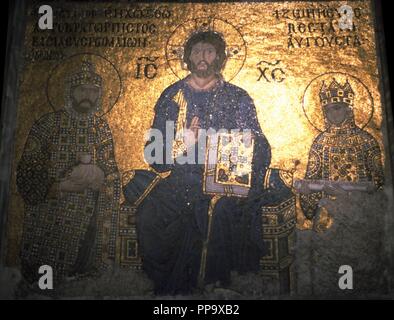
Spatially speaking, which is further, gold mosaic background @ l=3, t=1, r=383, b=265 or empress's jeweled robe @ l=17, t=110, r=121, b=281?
gold mosaic background @ l=3, t=1, r=383, b=265

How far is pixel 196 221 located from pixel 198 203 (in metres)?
0.18

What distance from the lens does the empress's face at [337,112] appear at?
190 inches

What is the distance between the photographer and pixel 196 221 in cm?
454

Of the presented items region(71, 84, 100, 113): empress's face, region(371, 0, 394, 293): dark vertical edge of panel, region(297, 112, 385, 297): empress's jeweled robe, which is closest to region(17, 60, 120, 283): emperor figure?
region(71, 84, 100, 113): empress's face

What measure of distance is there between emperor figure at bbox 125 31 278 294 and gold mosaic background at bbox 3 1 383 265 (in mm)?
137

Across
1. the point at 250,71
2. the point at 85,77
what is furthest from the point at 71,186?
the point at 250,71

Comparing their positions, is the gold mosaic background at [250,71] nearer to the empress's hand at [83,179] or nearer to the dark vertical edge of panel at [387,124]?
the dark vertical edge of panel at [387,124]

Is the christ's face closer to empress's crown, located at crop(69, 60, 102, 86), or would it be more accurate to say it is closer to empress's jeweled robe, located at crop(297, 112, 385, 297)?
empress's crown, located at crop(69, 60, 102, 86)

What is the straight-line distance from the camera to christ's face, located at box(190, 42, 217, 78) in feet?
16.2

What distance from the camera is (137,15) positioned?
510 centimetres

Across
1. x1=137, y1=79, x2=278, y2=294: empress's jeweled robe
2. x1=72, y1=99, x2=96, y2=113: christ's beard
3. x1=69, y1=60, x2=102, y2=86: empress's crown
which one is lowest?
x1=137, y1=79, x2=278, y2=294: empress's jeweled robe

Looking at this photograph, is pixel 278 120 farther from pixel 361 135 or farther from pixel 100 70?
pixel 100 70

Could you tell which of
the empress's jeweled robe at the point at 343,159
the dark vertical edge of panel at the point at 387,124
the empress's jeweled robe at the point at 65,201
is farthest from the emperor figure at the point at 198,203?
the dark vertical edge of panel at the point at 387,124

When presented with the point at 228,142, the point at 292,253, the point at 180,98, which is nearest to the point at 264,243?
the point at 292,253
